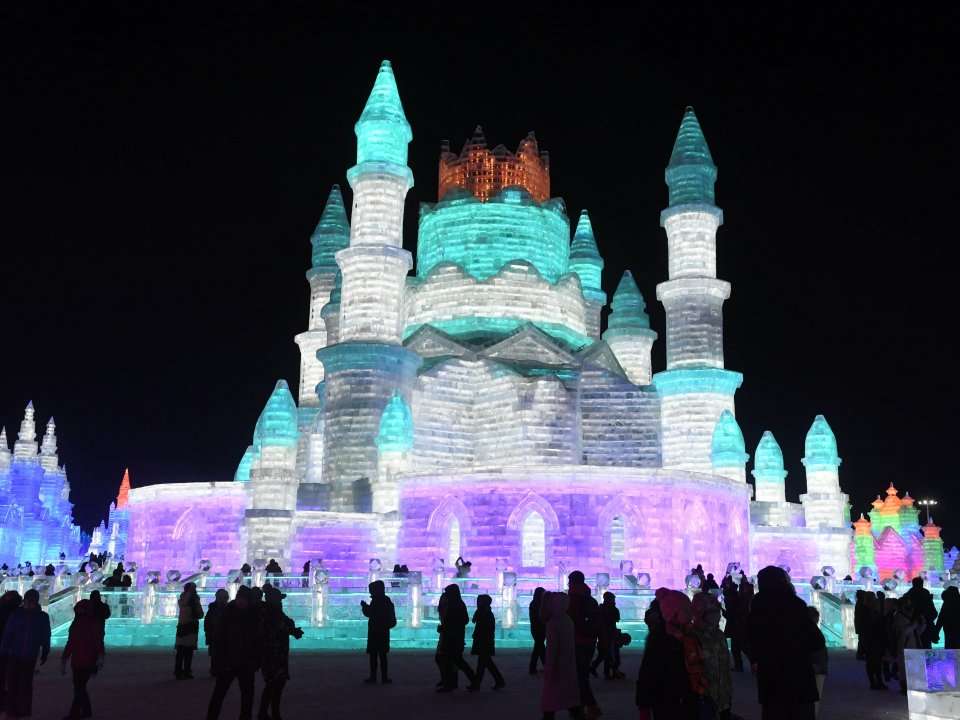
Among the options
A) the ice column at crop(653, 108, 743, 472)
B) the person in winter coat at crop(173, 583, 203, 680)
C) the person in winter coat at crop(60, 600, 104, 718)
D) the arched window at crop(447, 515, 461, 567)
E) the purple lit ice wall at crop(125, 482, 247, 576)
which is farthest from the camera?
the ice column at crop(653, 108, 743, 472)

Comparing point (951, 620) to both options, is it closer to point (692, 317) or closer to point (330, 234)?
point (692, 317)

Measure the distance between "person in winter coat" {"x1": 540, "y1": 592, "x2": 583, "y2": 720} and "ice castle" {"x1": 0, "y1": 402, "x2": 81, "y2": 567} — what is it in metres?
59.1

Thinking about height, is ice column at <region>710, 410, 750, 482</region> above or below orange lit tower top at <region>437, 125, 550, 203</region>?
below

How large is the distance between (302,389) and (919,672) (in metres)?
33.3

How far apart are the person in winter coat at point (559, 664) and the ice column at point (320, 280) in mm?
31539

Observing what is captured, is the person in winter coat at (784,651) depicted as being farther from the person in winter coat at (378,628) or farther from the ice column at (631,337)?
the ice column at (631,337)

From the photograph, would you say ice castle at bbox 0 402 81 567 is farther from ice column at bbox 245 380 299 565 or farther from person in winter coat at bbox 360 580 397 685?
person in winter coat at bbox 360 580 397 685

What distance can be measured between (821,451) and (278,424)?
17176 mm

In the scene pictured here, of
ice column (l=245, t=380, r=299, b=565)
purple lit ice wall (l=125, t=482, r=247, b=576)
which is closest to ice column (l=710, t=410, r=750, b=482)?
ice column (l=245, t=380, r=299, b=565)

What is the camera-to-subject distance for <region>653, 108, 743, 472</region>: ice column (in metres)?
33.4

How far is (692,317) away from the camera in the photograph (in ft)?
112

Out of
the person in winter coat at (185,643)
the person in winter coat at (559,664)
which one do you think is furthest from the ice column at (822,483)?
the person in winter coat at (559,664)

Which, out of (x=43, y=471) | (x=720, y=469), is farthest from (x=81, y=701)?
(x=43, y=471)

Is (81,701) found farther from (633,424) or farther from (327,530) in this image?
(633,424)
